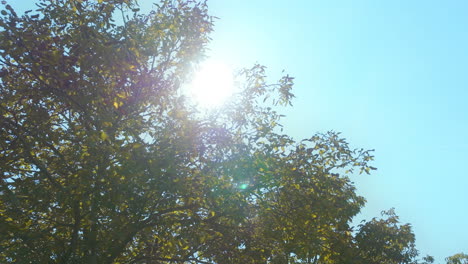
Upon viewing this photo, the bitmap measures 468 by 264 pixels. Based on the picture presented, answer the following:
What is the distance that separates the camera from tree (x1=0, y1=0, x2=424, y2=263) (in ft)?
28.6

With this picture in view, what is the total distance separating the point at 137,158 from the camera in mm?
8469

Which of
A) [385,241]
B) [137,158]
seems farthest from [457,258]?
[137,158]

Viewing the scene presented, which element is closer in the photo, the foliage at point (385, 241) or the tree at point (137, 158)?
the tree at point (137, 158)

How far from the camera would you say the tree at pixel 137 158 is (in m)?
8.72

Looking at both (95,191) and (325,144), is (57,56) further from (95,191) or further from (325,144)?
(325,144)

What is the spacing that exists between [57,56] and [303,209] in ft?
24.3

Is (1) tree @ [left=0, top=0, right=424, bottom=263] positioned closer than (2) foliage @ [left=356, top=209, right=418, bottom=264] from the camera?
Yes

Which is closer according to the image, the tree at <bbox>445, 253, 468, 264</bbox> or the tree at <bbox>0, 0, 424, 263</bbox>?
the tree at <bbox>0, 0, 424, 263</bbox>

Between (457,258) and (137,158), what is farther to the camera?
(457,258)

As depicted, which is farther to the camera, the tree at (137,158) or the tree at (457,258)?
the tree at (457,258)

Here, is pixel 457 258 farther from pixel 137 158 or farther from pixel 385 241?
pixel 137 158

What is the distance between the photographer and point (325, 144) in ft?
44.3

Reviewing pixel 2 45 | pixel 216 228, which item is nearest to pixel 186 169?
pixel 216 228

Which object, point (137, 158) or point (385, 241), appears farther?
point (385, 241)
